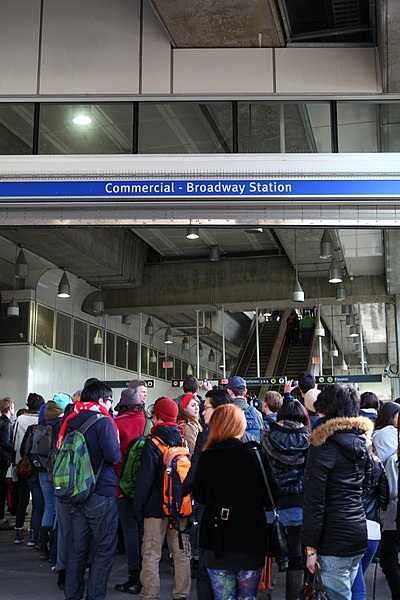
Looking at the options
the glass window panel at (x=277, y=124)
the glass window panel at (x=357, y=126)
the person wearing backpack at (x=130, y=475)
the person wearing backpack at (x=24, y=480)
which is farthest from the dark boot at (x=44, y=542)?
the glass window panel at (x=357, y=126)

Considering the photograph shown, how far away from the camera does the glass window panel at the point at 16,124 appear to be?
Answer: 25.2 feet

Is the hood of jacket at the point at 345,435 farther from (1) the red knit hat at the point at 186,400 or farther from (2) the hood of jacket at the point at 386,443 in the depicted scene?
(1) the red knit hat at the point at 186,400

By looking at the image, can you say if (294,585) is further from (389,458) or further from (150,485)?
(150,485)

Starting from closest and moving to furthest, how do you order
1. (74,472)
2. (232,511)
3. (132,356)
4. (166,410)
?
(232,511)
(74,472)
(166,410)
(132,356)

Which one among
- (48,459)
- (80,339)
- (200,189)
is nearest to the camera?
(48,459)

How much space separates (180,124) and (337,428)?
4835 mm

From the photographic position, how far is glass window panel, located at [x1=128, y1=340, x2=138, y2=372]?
21.5 m

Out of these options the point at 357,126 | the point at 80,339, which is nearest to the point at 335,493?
the point at 357,126

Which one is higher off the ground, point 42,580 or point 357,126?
point 357,126

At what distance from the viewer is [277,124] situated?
758 centimetres

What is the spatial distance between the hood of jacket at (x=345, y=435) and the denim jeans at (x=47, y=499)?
13.5ft

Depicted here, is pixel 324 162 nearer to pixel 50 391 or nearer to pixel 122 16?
pixel 122 16

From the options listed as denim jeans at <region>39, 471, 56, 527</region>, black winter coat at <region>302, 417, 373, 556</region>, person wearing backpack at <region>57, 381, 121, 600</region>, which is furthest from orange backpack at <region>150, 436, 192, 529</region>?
denim jeans at <region>39, 471, 56, 527</region>

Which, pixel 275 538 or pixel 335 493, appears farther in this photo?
pixel 275 538
